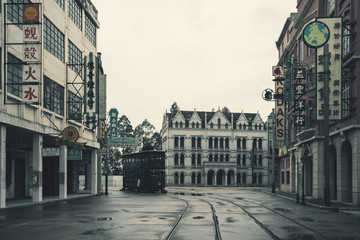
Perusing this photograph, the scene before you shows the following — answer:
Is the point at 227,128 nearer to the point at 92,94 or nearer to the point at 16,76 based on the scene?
the point at 92,94

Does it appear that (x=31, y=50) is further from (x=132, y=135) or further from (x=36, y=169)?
(x=132, y=135)

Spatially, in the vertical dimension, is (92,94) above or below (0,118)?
above

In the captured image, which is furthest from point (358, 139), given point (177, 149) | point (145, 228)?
Answer: point (177, 149)

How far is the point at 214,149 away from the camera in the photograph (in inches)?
3863

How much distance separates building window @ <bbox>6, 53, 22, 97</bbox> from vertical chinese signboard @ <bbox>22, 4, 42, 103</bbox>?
0.58 metres

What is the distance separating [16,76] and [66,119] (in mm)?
10494

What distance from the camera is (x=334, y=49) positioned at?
29000 mm

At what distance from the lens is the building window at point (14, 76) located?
80.3 feet

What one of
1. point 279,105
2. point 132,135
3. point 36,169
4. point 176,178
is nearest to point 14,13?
point 36,169

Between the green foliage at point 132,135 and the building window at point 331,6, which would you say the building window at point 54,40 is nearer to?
the building window at point 331,6

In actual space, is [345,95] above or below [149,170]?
above

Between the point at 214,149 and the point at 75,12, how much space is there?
205 ft

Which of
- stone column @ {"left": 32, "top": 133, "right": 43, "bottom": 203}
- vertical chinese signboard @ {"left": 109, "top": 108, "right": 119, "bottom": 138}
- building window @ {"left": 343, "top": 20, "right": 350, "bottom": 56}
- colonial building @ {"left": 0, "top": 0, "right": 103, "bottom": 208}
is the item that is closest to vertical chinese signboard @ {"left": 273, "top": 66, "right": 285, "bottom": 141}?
building window @ {"left": 343, "top": 20, "right": 350, "bottom": 56}

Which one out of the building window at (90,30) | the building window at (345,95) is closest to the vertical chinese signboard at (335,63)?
the building window at (345,95)
